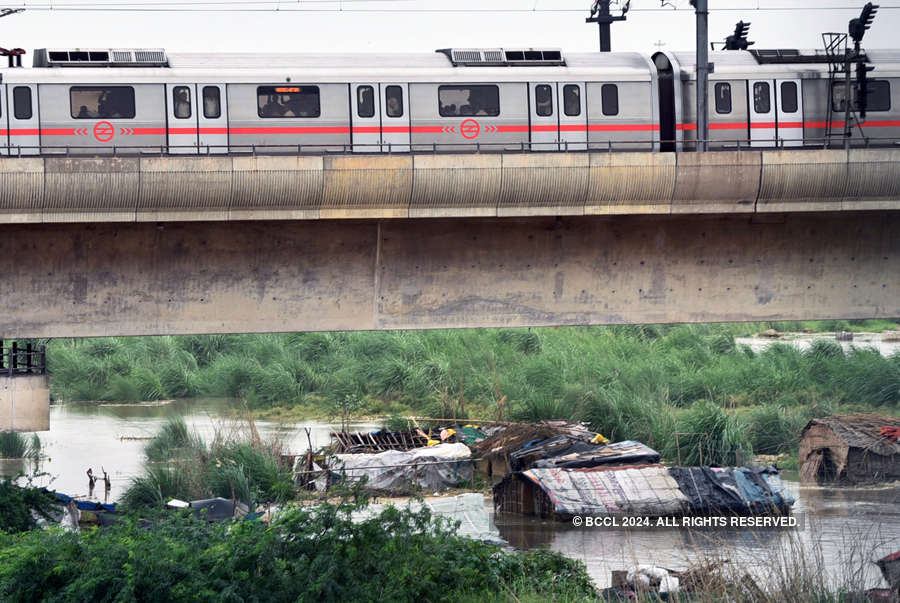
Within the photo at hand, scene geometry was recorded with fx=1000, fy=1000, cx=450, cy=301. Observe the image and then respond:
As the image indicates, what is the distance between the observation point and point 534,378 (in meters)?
36.0

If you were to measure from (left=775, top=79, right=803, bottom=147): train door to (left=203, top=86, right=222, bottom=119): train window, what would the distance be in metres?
Answer: 10.7

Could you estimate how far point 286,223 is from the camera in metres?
15.1

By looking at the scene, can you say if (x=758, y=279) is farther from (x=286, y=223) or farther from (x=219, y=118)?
(x=219, y=118)

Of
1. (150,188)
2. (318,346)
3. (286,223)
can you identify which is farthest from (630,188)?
(318,346)

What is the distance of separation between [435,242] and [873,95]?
32.4 ft

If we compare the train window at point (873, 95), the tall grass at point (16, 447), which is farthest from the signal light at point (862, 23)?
the tall grass at point (16, 447)

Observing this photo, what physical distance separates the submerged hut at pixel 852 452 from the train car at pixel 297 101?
385 inches

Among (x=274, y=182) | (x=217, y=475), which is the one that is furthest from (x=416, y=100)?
(x=217, y=475)

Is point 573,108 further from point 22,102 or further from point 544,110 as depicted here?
point 22,102

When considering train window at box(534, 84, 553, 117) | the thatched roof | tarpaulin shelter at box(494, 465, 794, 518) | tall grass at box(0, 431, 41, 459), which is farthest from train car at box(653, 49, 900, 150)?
tall grass at box(0, 431, 41, 459)

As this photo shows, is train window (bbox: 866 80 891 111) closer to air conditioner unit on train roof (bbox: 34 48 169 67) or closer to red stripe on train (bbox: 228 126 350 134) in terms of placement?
red stripe on train (bbox: 228 126 350 134)

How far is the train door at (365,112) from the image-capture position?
18.5 metres

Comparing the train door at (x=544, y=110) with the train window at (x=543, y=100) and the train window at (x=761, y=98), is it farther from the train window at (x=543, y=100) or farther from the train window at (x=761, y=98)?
the train window at (x=761, y=98)

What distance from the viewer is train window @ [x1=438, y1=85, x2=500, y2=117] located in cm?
1888
